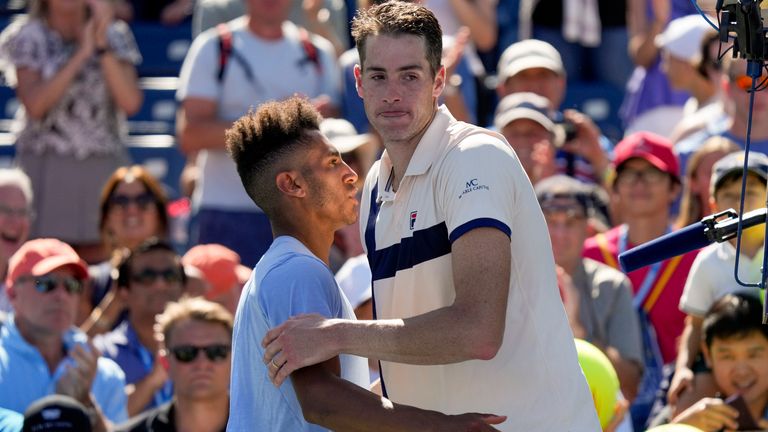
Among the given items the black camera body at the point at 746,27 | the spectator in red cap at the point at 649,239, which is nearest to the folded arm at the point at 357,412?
the black camera body at the point at 746,27

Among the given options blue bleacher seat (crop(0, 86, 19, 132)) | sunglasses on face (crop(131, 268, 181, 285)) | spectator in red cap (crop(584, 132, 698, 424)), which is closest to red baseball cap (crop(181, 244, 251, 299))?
sunglasses on face (crop(131, 268, 181, 285))

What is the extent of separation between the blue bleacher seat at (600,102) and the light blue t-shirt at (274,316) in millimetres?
6852

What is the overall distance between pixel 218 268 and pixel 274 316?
3.66 meters

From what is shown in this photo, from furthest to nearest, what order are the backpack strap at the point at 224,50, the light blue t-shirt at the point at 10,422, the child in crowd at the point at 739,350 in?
the backpack strap at the point at 224,50 → the child in crowd at the point at 739,350 → the light blue t-shirt at the point at 10,422

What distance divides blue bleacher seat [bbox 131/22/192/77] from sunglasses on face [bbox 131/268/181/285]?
4.67 m

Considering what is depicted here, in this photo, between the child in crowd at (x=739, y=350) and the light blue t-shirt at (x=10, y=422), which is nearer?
the light blue t-shirt at (x=10, y=422)

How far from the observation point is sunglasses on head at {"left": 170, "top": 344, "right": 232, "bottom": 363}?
653 centimetres

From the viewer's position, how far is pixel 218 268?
7688 mm

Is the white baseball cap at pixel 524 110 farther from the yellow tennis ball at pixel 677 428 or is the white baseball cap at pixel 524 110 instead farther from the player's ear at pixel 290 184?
the player's ear at pixel 290 184

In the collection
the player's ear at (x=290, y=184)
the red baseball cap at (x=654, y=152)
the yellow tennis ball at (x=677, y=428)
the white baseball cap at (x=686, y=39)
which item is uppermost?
the white baseball cap at (x=686, y=39)

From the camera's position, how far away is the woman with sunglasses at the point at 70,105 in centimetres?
891

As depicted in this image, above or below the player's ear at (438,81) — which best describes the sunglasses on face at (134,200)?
below

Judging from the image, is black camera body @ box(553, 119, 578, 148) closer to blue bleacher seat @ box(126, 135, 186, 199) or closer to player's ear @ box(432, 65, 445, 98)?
blue bleacher seat @ box(126, 135, 186, 199)

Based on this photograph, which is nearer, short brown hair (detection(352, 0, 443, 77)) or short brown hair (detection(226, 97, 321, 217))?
short brown hair (detection(352, 0, 443, 77))
